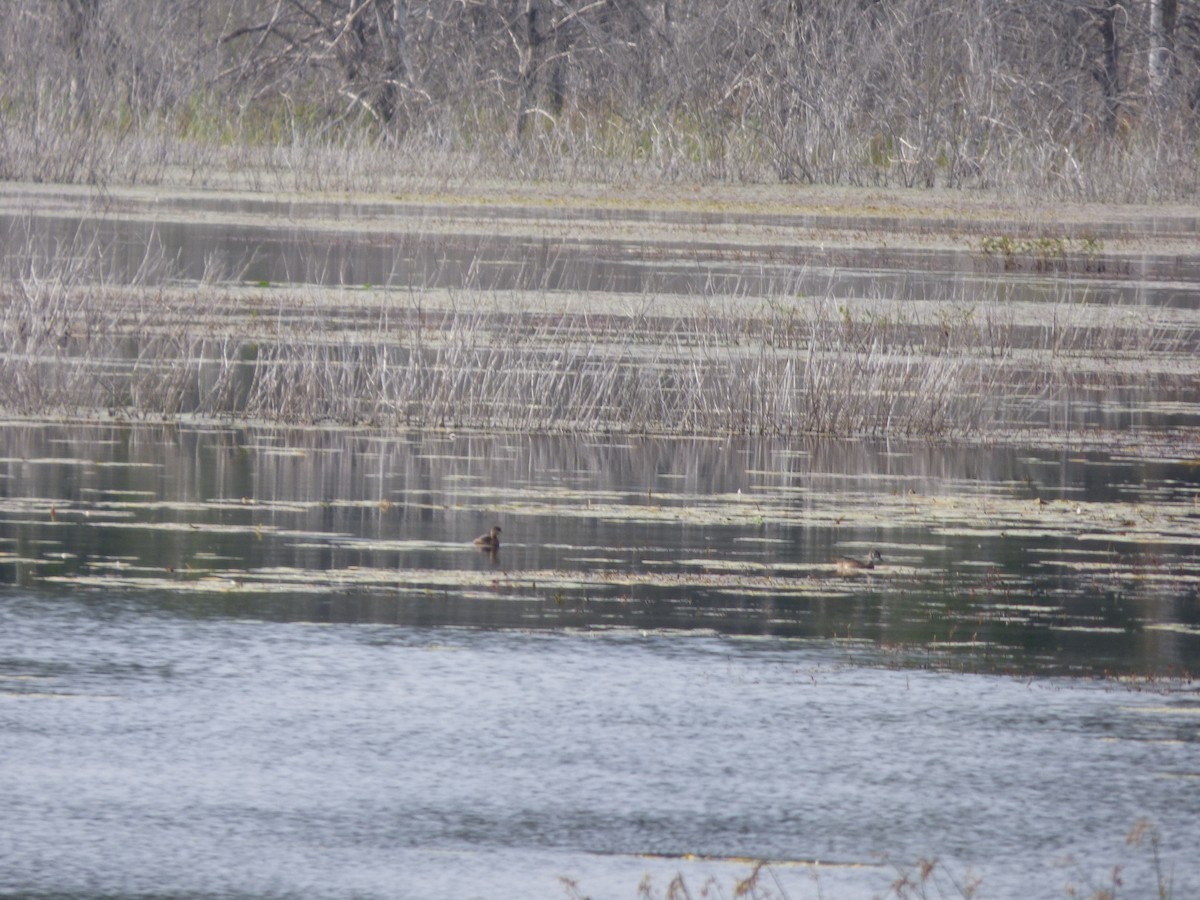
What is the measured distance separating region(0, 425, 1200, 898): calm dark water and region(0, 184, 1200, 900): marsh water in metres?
0.02

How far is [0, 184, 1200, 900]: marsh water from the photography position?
571 centimetres

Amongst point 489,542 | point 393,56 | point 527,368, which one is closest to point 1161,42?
point 393,56

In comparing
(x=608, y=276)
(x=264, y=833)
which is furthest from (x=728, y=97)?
(x=264, y=833)

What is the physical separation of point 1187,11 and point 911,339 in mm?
22216

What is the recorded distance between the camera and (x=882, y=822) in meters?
6.00

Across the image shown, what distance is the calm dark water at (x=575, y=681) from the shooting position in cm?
571

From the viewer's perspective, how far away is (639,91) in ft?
114

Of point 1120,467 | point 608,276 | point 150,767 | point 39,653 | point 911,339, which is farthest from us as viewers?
point 608,276

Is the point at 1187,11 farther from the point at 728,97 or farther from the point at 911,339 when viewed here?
→ the point at 911,339

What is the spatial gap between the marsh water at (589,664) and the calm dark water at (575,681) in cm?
2

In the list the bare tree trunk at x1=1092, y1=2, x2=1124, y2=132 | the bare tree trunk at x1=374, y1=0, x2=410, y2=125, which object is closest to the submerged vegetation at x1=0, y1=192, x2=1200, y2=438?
the bare tree trunk at x1=374, y1=0, x2=410, y2=125

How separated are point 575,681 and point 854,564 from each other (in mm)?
2280

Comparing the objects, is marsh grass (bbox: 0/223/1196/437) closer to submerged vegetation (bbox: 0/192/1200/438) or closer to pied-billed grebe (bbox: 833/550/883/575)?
submerged vegetation (bbox: 0/192/1200/438)

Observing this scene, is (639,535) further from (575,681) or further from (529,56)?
(529,56)
